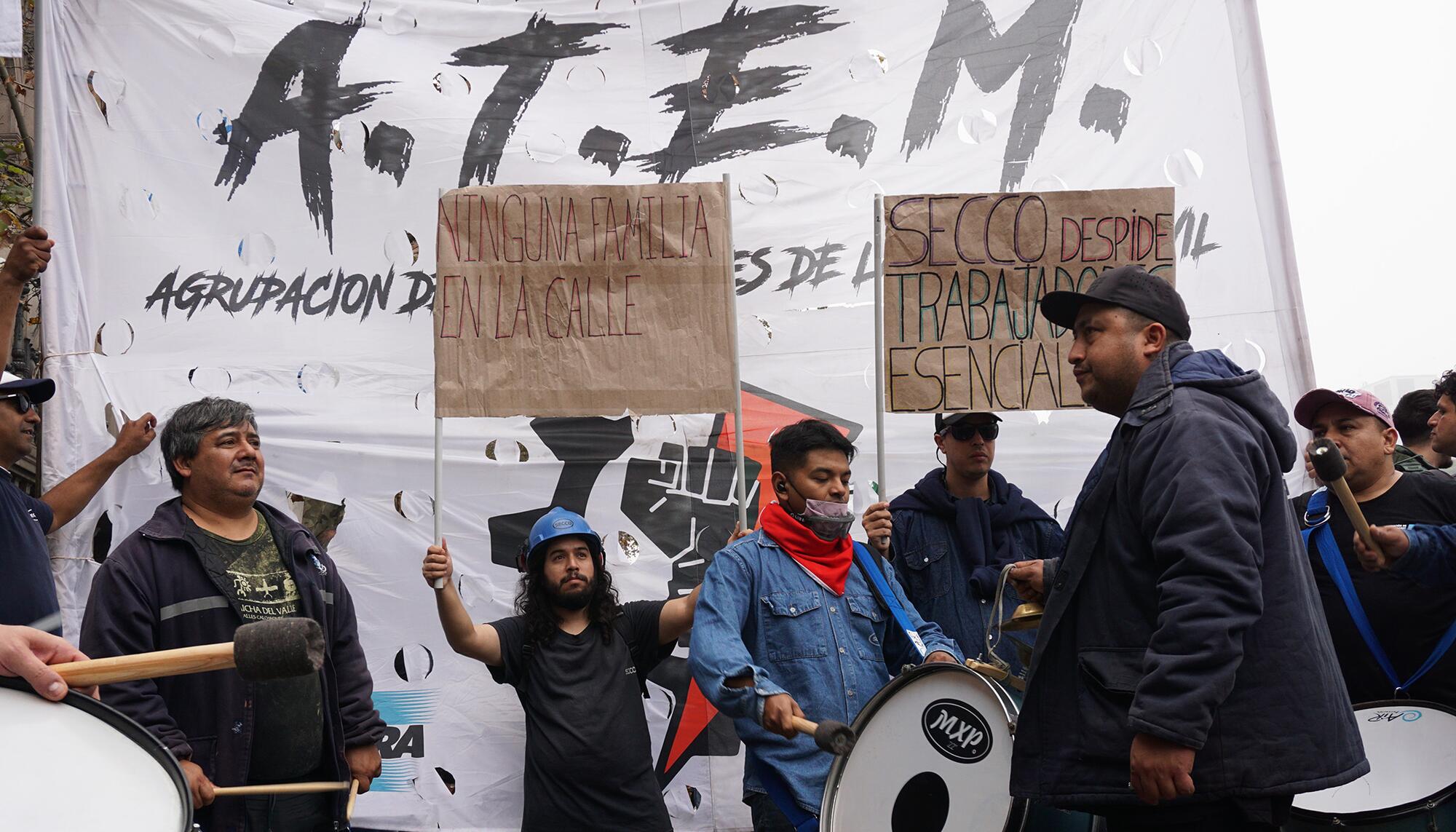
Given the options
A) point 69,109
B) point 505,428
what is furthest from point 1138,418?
point 69,109

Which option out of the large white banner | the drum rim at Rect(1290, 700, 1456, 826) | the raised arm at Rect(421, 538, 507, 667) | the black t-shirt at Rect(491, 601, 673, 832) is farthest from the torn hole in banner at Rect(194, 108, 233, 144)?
the drum rim at Rect(1290, 700, 1456, 826)

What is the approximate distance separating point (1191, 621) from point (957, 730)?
886mm

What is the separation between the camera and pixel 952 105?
21.4 ft

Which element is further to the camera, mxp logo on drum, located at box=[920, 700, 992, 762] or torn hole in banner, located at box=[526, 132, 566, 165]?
torn hole in banner, located at box=[526, 132, 566, 165]

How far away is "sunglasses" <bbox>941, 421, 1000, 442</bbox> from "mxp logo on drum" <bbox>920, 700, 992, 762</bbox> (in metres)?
2.08

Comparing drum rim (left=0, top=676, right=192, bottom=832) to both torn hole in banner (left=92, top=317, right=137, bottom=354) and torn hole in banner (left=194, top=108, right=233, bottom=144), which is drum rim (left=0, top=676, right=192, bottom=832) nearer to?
torn hole in banner (left=92, top=317, right=137, bottom=354)

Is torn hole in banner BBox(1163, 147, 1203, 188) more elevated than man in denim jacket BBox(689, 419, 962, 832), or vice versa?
torn hole in banner BBox(1163, 147, 1203, 188)

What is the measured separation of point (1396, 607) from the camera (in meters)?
4.93

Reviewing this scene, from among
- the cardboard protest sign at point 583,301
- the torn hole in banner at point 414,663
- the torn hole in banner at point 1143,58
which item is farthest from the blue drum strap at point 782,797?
the torn hole in banner at point 1143,58

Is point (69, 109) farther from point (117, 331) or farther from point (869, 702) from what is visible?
point (869, 702)

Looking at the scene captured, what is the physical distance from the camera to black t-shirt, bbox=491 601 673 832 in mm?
4727

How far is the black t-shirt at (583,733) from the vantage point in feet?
15.5

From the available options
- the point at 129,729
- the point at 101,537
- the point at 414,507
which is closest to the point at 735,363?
the point at 414,507

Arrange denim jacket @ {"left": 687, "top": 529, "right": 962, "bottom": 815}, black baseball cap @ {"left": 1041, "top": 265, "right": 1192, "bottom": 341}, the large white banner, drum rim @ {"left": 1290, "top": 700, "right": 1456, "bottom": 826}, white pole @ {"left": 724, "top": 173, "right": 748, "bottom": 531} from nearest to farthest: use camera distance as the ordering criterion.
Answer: black baseball cap @ {"left": 1041, "top": 265, "right": 1192, "bottom": 341} < denim jacket @ {"left": 687, "top": 529, "right": 962, "bottom": 815} < drum rim @ {"left": 1290, "top": 700, "right": 1456, "bottom": 826} < white pole @ {"left": 724, "top": 173, "right": 748, "bottom": 531} < the large white banner
